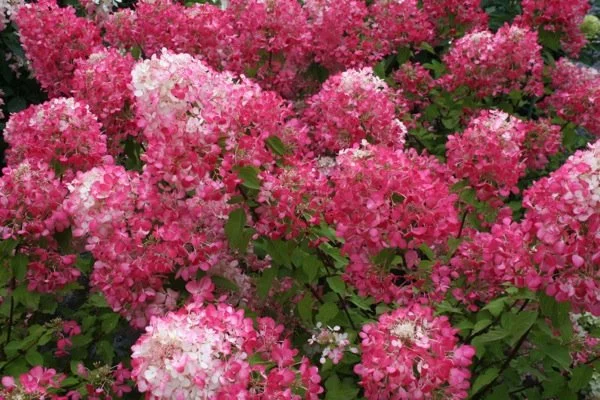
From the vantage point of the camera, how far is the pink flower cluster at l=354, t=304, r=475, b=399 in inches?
64.6

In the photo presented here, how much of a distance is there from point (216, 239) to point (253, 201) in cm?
17

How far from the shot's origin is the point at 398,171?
6.06ft

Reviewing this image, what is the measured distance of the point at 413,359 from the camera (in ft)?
5.44

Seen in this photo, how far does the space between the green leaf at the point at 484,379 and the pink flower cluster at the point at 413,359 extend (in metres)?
0.24

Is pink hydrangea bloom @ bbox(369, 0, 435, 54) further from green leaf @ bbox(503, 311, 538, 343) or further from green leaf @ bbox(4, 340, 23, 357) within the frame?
green leaf @ bbox(4, 340, 23, 357)

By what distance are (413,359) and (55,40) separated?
2.34 metres

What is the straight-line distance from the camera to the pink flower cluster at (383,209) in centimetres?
183

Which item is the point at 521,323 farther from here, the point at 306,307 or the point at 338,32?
the point at 338,32

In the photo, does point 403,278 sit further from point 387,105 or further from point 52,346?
point 52,346

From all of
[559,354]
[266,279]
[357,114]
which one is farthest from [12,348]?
[559,354]

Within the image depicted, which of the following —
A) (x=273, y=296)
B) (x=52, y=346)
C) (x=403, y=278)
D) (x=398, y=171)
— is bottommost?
(x=52, y=346)

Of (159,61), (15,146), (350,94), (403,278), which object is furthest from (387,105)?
(15,146)

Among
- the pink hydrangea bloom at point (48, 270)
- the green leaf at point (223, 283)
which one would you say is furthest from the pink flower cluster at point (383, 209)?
the pink hydrangea bloom at point (48, 270)

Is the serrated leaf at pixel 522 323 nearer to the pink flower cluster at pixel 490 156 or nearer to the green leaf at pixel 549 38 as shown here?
the pink flower cluster at pixel 490 156
